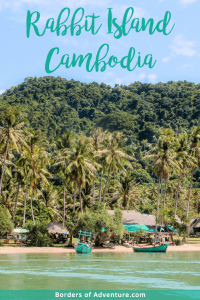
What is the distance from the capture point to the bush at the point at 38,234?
44.5 metres

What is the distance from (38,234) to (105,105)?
449ft

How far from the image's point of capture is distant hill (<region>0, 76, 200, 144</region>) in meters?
144

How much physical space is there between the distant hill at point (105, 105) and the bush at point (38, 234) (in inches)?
3223

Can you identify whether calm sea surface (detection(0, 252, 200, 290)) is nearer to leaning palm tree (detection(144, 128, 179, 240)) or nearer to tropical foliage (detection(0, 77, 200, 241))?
tropical foliage (detection(0, 77, 200, 241))

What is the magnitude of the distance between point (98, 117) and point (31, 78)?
42.1m

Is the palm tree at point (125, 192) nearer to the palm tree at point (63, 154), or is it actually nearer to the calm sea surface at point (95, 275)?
the palm tree at point (63, 154)

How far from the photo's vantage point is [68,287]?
830 inches

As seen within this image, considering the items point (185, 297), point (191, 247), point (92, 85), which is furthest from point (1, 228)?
point (92, 85)

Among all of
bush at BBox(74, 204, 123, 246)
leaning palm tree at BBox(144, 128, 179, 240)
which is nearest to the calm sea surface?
bush at BBox(74, 204, 123, 246)

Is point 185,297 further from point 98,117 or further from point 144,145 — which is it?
point 98,117

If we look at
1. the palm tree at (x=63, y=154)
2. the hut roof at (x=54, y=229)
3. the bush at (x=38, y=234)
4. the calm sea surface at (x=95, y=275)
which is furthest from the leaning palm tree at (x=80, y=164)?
the calm sea surface at (x=95, y=275)

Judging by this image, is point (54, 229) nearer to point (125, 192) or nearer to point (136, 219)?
point (136, 219)

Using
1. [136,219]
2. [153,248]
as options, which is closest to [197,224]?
[136,219]

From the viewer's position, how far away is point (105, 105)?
178000mm
